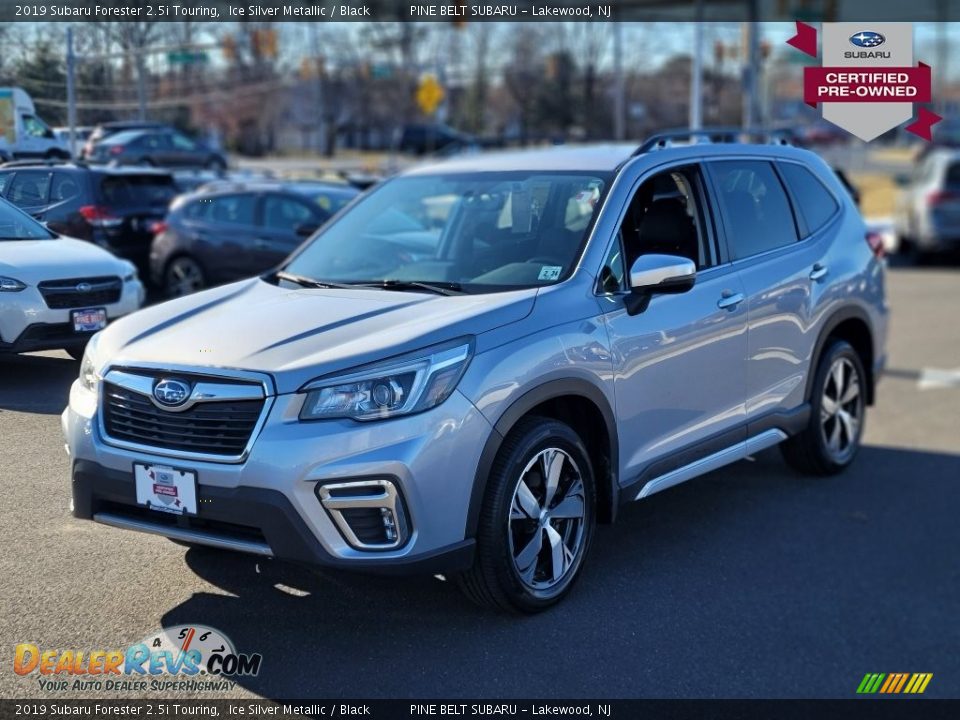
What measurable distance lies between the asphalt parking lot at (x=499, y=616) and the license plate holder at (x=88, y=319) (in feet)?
0.63

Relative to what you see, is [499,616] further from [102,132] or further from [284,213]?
[284,213]

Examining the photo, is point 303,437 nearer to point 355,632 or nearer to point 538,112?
point 355,632

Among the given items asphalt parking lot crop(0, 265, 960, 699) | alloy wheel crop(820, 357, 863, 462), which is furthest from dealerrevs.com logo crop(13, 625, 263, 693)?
alloy wheel crop(820, 357, 863, 462)

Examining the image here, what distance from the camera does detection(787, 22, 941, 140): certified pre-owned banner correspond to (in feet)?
16.7

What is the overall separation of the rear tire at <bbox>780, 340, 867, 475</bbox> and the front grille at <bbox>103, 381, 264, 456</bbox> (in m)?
3.78

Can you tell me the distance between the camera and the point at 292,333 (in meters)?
4.13

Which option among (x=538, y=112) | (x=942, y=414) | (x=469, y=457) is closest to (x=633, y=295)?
(x=469, y=457)

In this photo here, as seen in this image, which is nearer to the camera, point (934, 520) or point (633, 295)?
point (633, 295)

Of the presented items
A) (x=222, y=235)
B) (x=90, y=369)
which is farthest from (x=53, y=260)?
(x=222, y=235)

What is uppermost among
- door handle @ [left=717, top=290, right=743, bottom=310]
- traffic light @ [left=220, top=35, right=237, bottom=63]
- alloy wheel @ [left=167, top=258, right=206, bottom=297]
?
traffic light @ [left=220, top=35, right=237, bottom=63]

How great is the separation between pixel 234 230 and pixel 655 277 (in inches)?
341

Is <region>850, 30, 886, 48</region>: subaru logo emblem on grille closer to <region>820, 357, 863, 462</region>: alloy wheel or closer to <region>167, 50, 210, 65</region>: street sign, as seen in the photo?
<region>820, 357, 863, 462</region>: alloy wheel

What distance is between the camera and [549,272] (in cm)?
474

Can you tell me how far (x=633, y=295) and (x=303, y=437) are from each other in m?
1.79
